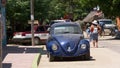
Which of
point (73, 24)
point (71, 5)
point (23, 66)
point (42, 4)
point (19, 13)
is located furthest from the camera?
point (71, 5)

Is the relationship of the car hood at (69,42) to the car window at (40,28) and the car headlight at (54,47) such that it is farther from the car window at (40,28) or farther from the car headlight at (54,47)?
the car window at (40,28)

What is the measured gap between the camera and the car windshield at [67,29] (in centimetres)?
1955

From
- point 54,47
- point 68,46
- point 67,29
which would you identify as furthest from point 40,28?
point 68,46

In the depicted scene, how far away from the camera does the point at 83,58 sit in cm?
1880

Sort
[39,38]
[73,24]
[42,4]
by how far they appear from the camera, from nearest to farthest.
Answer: [73,24], [39,38], [42,4]

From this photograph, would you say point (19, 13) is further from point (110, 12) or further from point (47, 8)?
point (110, 12)

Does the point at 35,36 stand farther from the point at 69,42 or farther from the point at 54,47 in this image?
the point at 69,42

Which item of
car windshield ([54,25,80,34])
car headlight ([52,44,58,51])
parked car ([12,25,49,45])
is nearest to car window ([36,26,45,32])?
parked car ([12,25,49,45])

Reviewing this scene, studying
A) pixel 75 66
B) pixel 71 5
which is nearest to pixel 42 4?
pixel 75 66

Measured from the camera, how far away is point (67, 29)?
19.7 meters

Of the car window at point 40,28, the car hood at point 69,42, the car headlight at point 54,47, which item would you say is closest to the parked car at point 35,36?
the car window at point 40,28

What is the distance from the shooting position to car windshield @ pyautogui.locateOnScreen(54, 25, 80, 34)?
64.1 feet

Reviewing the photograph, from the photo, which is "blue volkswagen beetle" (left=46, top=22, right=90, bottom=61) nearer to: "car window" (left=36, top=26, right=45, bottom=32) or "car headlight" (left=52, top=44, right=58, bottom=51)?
"car headlight" (left=52, top=44, right=58, bottom=51)

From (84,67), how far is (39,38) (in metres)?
18.1
